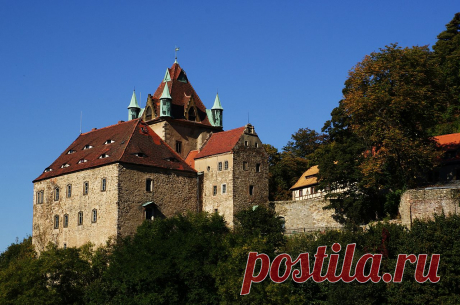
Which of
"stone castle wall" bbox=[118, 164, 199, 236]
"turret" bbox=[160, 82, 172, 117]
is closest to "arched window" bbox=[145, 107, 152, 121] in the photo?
"turret" bbox=[160, 82, 172, 117]

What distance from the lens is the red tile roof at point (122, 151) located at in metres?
65.5

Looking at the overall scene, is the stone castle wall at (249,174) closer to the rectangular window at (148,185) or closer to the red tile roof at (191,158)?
the red tile roof at (191,158)

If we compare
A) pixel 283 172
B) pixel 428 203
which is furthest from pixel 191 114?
pixel 428 203

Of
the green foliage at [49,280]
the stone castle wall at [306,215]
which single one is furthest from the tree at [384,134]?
the green foliage at [49,280]

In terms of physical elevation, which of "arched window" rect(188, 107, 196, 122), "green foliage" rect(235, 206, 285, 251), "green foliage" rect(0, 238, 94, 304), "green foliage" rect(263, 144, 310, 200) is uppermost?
"arched window" rect(188, 107, 196, 122)

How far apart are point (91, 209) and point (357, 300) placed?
27720mm

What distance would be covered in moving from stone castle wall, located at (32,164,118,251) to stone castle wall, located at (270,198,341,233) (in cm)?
1507

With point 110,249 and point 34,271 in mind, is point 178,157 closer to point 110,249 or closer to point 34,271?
point 110,249

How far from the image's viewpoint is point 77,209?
67.1 metres

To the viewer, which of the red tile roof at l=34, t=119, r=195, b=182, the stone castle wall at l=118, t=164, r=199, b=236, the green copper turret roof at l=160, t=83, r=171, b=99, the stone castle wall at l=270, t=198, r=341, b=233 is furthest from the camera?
the green copper turret roof at l=160, t=83, r=171, b=99

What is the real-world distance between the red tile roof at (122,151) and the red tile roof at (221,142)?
90.8 inches

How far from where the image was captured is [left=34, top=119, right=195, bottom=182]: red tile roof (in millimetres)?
65500

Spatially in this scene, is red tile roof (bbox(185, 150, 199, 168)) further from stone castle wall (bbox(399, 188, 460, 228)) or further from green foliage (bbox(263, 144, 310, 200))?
stone castle wall (bbox(399, 188, 460, 228))

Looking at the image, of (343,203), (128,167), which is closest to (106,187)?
(128,167)
